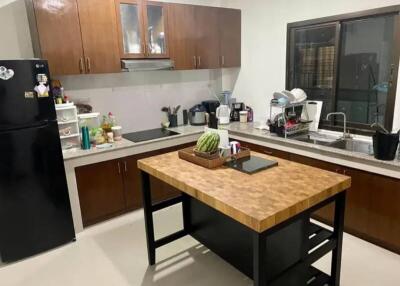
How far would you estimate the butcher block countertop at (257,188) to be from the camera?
1.48 metres

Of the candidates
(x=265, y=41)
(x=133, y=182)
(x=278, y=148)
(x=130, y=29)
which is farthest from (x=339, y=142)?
(x=130, y=29)

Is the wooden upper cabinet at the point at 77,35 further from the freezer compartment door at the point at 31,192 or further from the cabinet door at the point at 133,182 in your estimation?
the cabinet door at the point at 133,182

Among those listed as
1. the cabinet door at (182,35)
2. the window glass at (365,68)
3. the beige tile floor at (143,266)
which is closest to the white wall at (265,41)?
the window glass at (365,68)

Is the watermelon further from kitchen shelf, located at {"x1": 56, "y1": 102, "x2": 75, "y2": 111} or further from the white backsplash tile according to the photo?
the white backsplash tile

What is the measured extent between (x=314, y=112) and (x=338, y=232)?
176 centimetres

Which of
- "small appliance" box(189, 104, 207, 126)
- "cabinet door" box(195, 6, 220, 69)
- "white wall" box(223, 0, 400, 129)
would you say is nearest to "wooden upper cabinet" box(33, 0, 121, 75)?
"cabinet door" box(195, 6, 220, 69)

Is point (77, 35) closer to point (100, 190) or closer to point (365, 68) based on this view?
point (100, 190)

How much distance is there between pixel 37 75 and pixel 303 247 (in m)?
2.33

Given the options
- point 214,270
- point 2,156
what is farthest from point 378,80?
point 2,156

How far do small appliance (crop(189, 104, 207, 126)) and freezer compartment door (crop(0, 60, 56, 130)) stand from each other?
1.87 m

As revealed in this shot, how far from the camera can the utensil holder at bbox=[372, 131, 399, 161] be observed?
237cm

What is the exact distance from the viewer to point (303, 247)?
1.81m

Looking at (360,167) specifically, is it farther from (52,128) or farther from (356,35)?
(52,128)

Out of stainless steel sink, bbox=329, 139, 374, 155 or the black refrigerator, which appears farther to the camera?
stainless steel sink, bbox=329, 139, 374, 155
